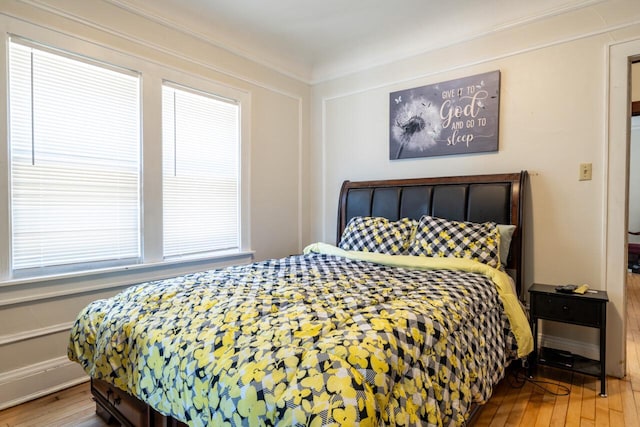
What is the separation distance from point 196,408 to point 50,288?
1672 mm

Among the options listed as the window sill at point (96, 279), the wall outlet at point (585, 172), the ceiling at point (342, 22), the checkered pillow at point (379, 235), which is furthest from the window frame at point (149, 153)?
the wall outlet at point (585, 172)

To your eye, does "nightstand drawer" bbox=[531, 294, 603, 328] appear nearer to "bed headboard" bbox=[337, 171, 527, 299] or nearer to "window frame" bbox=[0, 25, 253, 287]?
"bed headboard" bbox=[337, 171, 527, 299]

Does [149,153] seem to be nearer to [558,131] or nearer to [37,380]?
[37,380]

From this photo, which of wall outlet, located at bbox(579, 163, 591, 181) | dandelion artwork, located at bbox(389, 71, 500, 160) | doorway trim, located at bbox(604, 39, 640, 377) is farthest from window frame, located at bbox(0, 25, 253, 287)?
doorway trim, located at bbox(604, 39, 640, 377)

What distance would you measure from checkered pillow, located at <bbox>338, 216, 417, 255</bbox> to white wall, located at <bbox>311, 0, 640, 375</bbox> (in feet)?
2.10

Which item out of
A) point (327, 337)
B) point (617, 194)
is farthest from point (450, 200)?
point (327, 337)

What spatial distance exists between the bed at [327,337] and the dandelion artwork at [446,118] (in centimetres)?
46

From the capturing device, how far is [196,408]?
3.56ft

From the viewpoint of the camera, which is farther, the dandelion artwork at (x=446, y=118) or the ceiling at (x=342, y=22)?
the dandelion artwork at (x=446, y=118)

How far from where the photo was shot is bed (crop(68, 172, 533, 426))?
969 millimetres

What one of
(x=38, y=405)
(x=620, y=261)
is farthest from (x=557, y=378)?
(x=38, y=405)

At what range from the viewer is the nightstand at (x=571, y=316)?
204 cm

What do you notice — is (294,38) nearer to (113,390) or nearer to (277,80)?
(277,80)

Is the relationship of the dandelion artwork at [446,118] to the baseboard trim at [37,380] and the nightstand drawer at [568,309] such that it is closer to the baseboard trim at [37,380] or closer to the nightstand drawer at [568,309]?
the nightstand drawer at [568,309]
